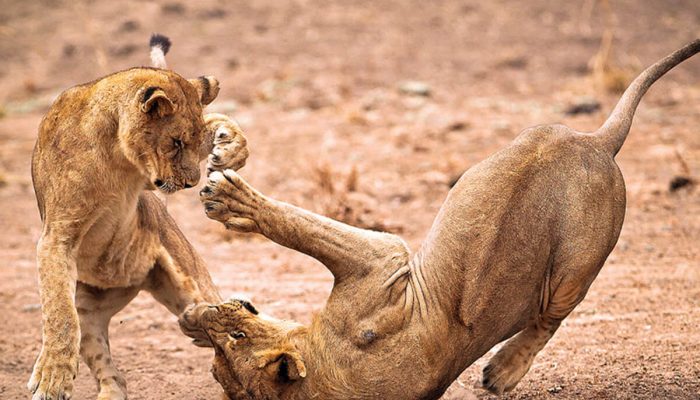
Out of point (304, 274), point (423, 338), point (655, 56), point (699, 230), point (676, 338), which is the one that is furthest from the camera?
point (655, 56)

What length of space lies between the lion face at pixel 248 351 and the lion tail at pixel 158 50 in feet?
4.80

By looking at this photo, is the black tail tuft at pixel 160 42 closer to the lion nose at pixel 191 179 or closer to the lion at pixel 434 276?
the lion nose at pixel 191 179

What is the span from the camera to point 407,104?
12281 millimetres

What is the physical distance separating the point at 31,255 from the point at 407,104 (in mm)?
5479

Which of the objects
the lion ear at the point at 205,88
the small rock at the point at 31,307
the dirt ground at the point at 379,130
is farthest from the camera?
the small rock at the point at 31,307

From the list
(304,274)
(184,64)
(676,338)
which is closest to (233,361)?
(676,338)

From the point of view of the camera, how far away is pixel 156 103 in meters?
4.39

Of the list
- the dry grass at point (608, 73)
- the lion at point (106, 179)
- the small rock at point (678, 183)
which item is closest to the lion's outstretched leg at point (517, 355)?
the lion at point (106, 179)

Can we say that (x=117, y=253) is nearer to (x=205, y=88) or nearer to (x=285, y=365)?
(x=205, y=88)

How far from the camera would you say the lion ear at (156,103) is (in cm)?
436

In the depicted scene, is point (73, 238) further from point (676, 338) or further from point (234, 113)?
point (234, 113)

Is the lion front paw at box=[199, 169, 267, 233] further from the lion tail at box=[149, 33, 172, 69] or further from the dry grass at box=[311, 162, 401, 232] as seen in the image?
the dry grass at box=[311, 162, 401, 232]

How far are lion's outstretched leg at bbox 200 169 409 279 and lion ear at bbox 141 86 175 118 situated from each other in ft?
1.25

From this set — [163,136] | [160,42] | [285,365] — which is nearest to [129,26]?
[160,42]
